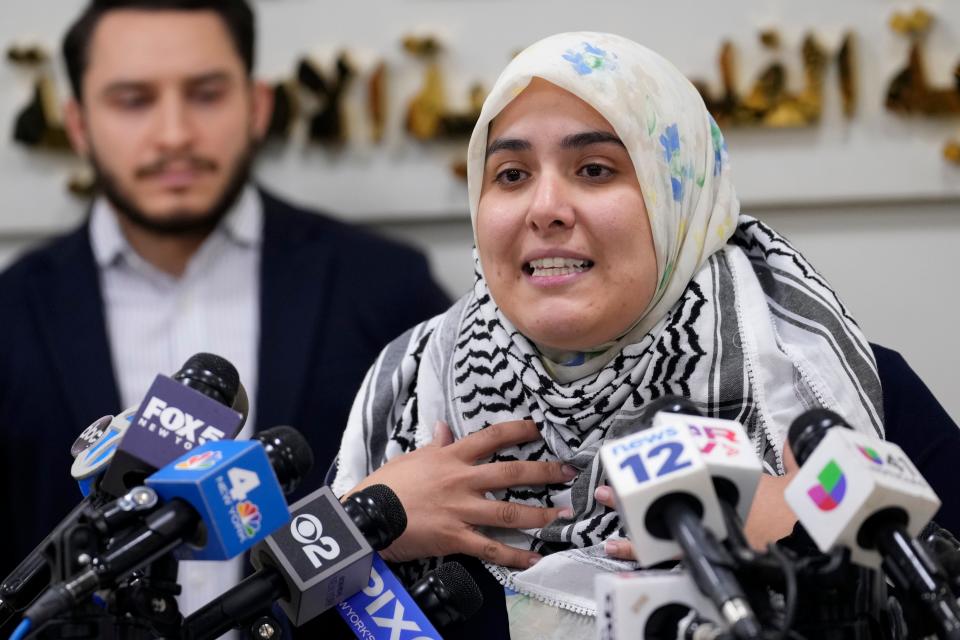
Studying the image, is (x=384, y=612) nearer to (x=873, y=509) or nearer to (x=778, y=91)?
(x=873, y=509)

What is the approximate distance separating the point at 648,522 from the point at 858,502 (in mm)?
150

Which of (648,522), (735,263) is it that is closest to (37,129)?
(735,263)

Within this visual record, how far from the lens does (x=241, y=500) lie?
1.01 meters

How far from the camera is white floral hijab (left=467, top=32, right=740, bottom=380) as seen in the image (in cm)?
143

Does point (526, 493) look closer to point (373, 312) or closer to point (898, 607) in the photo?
point (898, 607)

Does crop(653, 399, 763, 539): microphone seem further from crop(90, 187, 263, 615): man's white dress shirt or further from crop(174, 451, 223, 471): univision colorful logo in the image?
crop(90, 187, 263, 615): man's white dress shirt

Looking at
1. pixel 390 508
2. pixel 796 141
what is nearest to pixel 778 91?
pixel 796 141

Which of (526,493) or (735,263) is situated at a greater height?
(735,263)

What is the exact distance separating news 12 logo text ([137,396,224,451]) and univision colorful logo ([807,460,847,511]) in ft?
1.67

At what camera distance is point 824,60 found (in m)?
2.59

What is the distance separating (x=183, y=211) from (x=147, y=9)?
45cm

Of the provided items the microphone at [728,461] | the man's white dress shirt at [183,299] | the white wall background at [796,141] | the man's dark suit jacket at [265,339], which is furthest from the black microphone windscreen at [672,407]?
the man's white dress shirt at [183,299]

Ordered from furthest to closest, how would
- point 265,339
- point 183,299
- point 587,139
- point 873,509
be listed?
1. point 183,299
2. point 265,339
3. point 587,139
4. point 873,509

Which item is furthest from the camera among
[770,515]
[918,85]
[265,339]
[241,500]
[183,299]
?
[183,299]
